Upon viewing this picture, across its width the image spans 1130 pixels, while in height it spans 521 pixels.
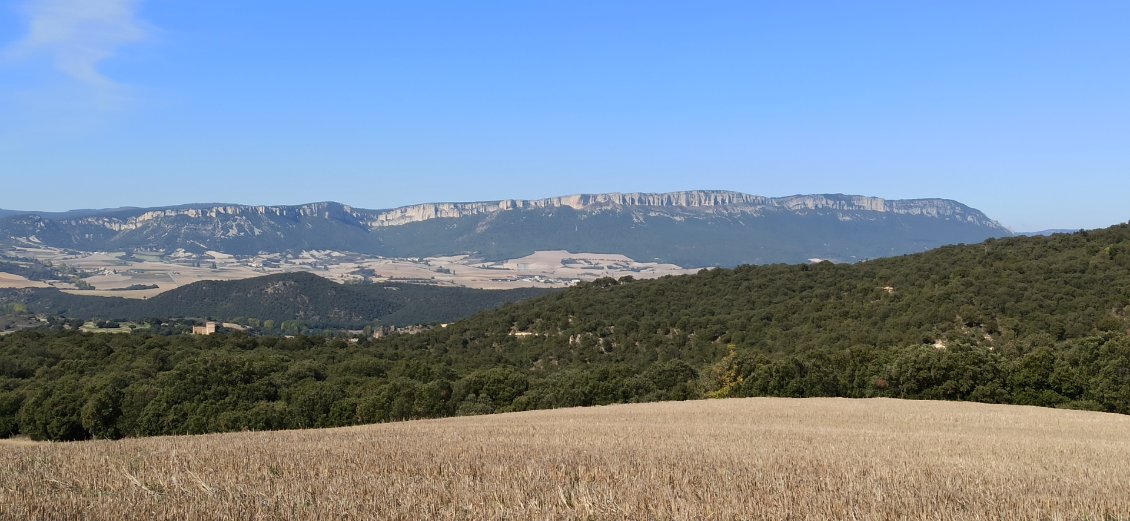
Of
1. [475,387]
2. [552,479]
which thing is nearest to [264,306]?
[475,387]

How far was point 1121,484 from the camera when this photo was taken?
10.6 m

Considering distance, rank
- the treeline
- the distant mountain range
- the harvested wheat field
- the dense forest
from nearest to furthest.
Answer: the harvested wheat field < the treeline < the dense forest < the distant mountain range

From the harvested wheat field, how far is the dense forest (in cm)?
2916

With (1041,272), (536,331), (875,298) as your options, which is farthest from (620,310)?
(1041,272)

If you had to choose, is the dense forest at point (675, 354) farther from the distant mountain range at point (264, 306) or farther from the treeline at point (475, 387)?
the distant mountain range at point (264, 306)

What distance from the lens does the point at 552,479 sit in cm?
904

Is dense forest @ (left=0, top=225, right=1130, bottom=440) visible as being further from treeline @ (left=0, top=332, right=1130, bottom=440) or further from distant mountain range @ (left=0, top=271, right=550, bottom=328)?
distant mountain range @ (left=0, top=271, right=550, bottom=328)

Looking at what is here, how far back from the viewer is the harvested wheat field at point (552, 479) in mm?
7168

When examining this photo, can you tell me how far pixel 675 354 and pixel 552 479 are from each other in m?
60.5

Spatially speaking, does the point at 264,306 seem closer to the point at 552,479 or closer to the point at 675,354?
the point at 675,354

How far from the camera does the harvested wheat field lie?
7.17 meters

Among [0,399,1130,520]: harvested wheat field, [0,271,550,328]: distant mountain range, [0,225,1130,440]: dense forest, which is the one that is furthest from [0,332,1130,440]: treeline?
[0,271,550,328]: distant mountain range

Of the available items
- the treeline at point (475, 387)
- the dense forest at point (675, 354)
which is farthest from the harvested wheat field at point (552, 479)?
the dense forest at point (675, 354)

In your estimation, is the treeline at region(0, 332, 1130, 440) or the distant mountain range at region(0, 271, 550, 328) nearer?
the treeline at region(0, 332, 1130, 440)
